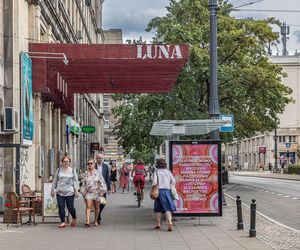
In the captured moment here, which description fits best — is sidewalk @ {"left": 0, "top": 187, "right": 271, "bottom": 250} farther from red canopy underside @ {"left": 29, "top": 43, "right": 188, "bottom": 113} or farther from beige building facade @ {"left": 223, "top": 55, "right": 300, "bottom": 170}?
beige building facade @ {"left": 223, "top": 55, "right": 300, "bottom": 170}

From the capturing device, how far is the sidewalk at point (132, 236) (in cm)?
1210

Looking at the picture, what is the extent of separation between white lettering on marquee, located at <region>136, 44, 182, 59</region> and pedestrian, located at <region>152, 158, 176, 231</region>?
5.06 m

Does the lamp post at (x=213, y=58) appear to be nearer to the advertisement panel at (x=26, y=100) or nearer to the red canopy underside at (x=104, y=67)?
the red canopy underside at (x=104, y=67)

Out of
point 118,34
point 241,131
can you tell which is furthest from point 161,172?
point 118,34

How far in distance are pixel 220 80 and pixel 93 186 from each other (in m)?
20.2

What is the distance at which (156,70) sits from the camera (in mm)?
21719

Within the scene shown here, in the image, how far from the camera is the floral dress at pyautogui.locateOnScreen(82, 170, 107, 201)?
53.2ft

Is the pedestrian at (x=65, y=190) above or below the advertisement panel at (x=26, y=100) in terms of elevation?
below

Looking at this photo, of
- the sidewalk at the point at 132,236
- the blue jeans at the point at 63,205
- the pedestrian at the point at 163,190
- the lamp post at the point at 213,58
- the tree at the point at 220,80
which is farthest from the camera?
the tree at the point at 220,80

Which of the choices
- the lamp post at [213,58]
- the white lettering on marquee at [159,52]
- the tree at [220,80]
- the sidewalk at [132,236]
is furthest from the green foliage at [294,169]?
the sidewalk at [132,236]

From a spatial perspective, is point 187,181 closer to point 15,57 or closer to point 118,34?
point 15,57

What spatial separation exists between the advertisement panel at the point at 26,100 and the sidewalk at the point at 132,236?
369cm

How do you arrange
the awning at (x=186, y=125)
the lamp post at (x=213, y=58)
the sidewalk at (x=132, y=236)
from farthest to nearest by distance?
the lamp post at (x=213, y=58)
the awning at (x=186, y=125)
the sidewalk at (x=132, y=236)

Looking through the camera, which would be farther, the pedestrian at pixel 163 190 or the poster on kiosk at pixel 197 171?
the poster on kiosk at pixel 197 171
